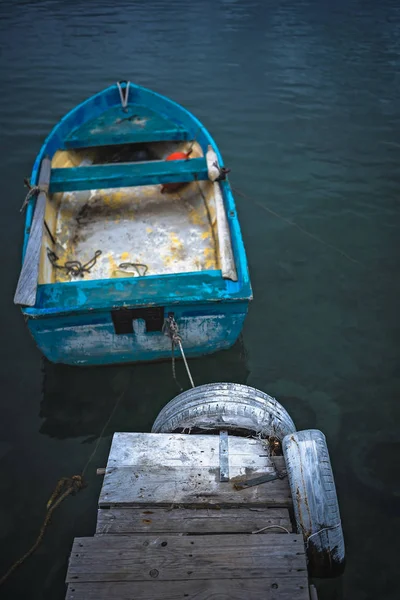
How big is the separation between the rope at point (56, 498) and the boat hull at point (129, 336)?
1.30m

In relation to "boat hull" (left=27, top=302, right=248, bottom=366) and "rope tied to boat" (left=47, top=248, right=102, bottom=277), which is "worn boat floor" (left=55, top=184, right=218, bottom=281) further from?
"boat hull" (left=27, top=302, right=248, bottom=366)

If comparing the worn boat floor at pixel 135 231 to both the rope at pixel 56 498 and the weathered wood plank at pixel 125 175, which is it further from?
the rope at pixel 56 498

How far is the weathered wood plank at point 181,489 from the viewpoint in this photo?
3.21 metres

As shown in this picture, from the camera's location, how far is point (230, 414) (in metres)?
3.82

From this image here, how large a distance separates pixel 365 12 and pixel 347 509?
709 inches

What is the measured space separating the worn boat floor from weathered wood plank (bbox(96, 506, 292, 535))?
3.39m

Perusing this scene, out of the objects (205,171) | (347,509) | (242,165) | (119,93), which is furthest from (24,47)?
(347,509)

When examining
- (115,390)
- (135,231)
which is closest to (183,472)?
(115,390)

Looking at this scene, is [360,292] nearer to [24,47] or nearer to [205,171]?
[205,171]

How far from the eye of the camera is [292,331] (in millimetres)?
6293

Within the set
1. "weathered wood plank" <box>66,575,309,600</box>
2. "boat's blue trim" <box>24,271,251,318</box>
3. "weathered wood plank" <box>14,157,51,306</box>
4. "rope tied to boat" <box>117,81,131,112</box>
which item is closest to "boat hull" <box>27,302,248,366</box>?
"boat's blue trim" <box>24,271,251,318</box>

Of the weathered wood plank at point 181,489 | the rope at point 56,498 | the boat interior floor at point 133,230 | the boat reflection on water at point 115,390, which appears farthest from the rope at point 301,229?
the rope at point 56,498

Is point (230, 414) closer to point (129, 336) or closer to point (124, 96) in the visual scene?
point (129, 336)

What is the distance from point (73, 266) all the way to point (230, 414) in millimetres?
3226
